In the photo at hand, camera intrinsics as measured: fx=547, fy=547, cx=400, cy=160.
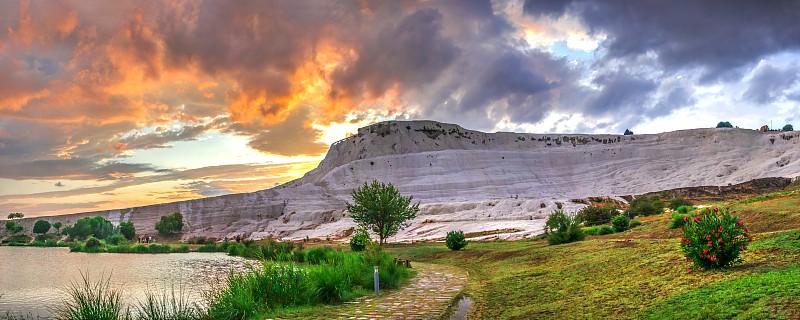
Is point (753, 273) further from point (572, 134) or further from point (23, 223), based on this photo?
point (572, 134)

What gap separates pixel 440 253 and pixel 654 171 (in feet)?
355

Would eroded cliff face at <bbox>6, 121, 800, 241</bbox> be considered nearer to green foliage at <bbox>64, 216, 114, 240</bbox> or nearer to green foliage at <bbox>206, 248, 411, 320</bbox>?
green foliage at <bbox>64, 216, 114, 240</bbox>

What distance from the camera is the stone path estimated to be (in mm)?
11523

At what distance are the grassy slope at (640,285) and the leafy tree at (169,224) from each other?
9480 cm

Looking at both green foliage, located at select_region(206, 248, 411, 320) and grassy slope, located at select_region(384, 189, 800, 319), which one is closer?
grassy slope, located at select_region(384, 189, 800, 319)

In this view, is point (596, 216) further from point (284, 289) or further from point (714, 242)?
point (284, 289)

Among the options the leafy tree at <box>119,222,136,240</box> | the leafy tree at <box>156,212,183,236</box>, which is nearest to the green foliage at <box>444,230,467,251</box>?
the leafy tree at <box>156,212,183,236</box>

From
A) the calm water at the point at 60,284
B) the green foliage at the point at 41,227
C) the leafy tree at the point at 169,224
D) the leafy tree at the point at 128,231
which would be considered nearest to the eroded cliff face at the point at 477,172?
the leafy tree at the point at 169,224

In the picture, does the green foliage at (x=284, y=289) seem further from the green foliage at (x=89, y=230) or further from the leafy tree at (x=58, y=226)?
the leafy tree at (x=58, y=226)

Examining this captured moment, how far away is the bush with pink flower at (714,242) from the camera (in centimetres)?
1173

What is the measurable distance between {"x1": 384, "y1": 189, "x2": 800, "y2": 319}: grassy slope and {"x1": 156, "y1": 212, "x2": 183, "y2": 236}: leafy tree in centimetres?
9480

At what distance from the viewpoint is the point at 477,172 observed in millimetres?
132125

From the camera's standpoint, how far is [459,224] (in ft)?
220

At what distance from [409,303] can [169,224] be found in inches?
3960
